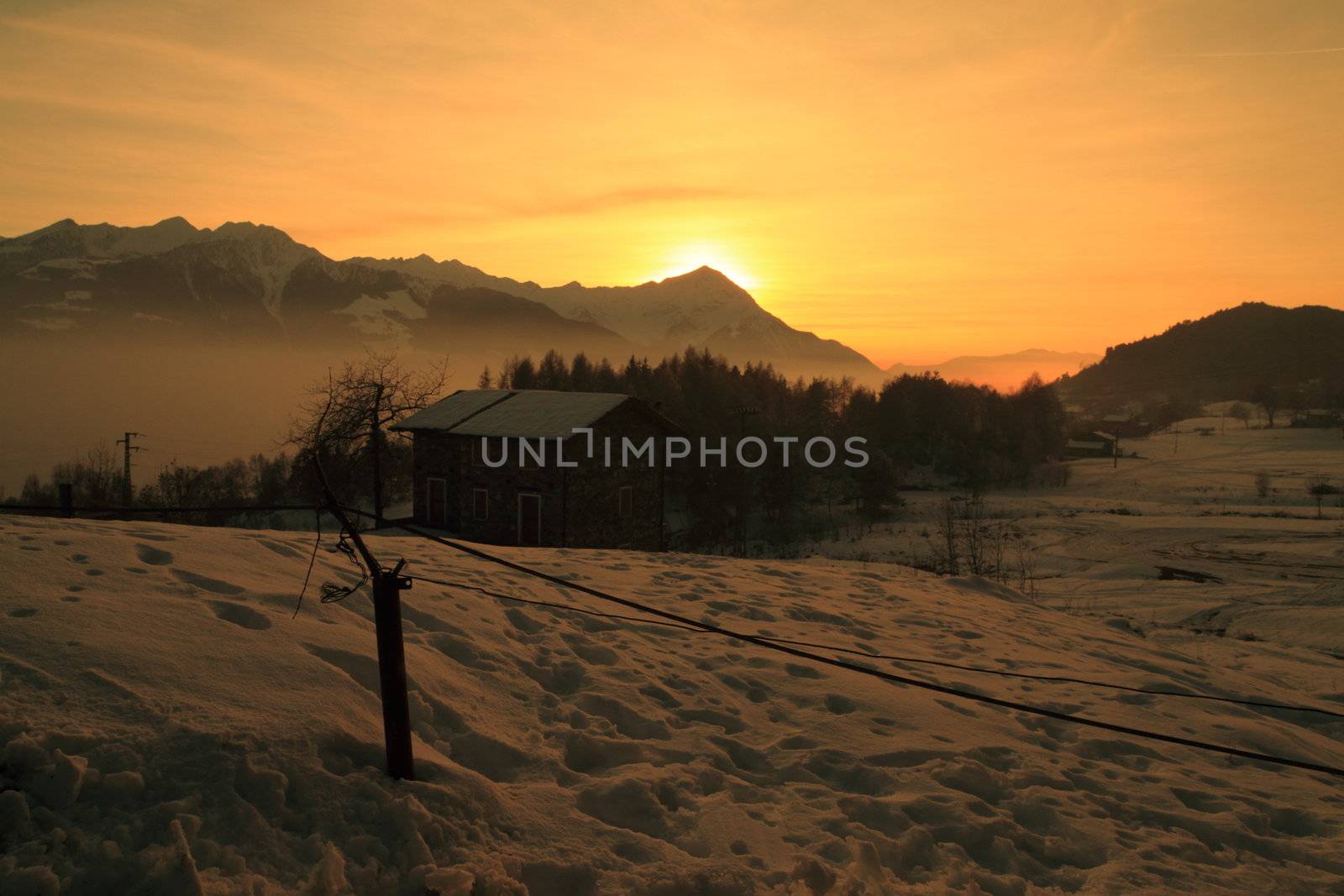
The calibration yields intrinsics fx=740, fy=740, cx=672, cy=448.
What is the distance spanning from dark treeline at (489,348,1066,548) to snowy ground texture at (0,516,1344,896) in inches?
1630

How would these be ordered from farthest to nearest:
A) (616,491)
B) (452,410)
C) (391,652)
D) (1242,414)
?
(1242,414) < (452,410) < (616,491) < (391,652)

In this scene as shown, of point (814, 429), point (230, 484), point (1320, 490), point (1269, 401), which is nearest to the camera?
point (1320, 490)

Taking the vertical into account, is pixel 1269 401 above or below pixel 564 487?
above

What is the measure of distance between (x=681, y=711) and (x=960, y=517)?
4778 cm

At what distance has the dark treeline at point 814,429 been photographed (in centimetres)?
5259

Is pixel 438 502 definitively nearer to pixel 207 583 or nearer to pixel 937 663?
pixel 207 583

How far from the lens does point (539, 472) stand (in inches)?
1023

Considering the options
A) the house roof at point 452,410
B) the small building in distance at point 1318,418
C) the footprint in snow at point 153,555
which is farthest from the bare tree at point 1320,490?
the footprint in snow at point 153,555

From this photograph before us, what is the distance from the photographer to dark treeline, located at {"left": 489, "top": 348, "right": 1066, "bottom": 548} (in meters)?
52.6

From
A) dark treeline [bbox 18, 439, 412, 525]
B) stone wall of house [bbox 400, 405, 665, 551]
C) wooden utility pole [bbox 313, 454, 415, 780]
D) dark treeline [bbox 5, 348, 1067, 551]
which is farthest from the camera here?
dark treeline [bbox 5, 348, 1067, 551]

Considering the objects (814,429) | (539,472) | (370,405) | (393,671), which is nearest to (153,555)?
(393,671)

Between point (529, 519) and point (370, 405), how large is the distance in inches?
292

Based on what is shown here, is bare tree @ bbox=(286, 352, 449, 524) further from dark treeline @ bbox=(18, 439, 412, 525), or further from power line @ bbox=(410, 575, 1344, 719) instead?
power line @ bbox=(410, 575, 1344, 719)

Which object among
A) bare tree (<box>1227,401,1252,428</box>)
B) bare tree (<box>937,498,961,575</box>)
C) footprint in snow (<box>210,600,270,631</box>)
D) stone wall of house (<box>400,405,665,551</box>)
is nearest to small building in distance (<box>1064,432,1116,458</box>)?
bare tree (<box>1227,401,1252,428</box>)
